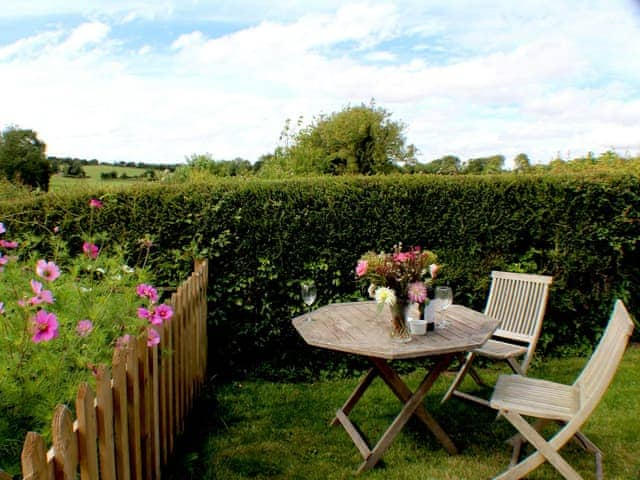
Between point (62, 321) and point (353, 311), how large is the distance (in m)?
2.33

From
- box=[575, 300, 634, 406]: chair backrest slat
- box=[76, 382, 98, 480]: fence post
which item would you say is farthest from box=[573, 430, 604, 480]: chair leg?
box=[76, 382, 98, 480]: fence post

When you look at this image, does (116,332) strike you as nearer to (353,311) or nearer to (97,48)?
(353,311)

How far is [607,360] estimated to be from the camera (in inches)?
118

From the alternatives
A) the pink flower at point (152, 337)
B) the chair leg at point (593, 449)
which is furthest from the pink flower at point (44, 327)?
the chair leg at point (593, 449)

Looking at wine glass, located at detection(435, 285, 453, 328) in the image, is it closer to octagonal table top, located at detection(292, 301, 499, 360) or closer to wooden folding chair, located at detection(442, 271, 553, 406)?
octagonal table top, located at detection(292, 301, 499, 360)

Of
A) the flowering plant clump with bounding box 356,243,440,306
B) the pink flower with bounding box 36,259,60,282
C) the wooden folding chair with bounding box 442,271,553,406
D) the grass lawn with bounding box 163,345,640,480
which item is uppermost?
the pink flower with bounding box 36,259,60,282

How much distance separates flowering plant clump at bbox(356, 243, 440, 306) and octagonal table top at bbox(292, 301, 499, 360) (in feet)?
0.90

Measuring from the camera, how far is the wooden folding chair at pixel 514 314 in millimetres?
4562

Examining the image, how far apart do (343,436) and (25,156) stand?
1527 centimetres

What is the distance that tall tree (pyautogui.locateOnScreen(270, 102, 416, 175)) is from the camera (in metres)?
13.7

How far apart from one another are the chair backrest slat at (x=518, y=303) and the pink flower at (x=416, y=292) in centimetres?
180

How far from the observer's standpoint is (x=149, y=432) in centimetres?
280

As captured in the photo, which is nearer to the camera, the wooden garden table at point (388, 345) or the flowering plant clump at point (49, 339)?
the flowering plant clump at point (49, 339)

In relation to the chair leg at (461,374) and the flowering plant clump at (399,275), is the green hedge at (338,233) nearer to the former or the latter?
the chair leg at (461,374)
